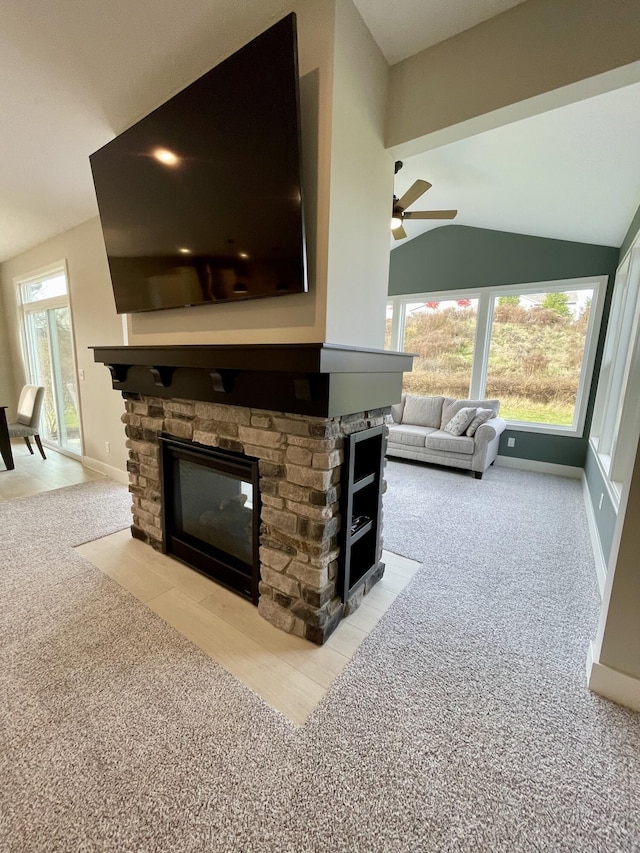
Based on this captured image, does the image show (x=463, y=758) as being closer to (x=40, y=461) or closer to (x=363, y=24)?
(x=363, y=24)

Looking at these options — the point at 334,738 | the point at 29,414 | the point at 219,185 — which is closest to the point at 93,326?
the point at 29,414

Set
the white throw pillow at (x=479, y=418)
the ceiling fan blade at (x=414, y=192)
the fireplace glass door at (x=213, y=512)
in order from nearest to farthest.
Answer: the fireplace glass door at (x=213, y=512) < the ceiling fan blade at (x=414, y=192) < the white throw pillow at (x=479, y=418)

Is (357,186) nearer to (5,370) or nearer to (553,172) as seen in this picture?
(553,172)

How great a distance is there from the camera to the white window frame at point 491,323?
405 cm

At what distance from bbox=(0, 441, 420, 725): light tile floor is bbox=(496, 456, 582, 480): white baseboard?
294cm

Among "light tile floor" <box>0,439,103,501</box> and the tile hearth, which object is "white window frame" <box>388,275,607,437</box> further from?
"light tile floor" <box>0,439,103,501</box>

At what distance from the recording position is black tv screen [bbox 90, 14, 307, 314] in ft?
4.32

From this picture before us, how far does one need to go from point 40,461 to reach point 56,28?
4.37m

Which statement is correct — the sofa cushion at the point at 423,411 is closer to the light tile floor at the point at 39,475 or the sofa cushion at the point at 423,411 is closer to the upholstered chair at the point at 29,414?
the light tile floor at the point at 39,475

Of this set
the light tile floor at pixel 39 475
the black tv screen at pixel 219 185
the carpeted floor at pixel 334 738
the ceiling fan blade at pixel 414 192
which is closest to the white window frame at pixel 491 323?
the ceiling fan blade at pixel 414 192

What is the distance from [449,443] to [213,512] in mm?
2981

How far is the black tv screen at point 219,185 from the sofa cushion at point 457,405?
3.83 m

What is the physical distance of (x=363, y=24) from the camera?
4.71ft

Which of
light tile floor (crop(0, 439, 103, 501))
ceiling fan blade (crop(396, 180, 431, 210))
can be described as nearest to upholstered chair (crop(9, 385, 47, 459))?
light tile floor (crop(0, 439, 103, 501))
